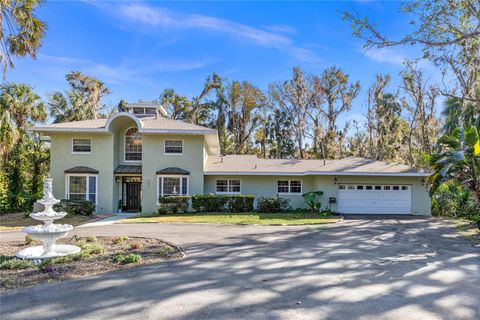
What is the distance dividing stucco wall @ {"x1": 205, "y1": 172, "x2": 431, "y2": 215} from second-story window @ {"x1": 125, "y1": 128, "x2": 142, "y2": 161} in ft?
15.3

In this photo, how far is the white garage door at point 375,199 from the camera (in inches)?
826

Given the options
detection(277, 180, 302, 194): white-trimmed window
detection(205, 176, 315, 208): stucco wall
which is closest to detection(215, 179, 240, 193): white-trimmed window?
detection(205, 176, 315, 208): stucco wall

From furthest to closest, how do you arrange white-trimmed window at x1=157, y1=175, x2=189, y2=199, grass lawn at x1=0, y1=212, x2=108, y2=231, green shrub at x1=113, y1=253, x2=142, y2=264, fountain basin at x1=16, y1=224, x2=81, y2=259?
white-trimmed window at x1=157, y1=175, x2=189, y2=199, grass lawn at x1=0, y1=212, x2=108, y2=231, fountain basin at x1=16, y1=224, x2=81, y2=259, green shrub at x1=113, y1=253, x2=142, y2=264

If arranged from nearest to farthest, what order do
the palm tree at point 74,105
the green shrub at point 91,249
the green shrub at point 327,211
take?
1. the green shrub at point 91,249
2. the green shrub at point 327,211
3. the palm tree at point 74,105

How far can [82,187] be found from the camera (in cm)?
2027

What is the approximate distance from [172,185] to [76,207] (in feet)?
17.7

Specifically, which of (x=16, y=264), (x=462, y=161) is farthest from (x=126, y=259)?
(x=462, y=161)

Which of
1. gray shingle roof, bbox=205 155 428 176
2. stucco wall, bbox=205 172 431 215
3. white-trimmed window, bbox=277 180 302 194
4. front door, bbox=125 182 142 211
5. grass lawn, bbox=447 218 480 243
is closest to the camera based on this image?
grass lawn, bbox=447 218 480 243

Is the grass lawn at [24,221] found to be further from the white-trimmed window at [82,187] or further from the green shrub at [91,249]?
the green shrub at [91,249]

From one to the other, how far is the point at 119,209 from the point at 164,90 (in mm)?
22565

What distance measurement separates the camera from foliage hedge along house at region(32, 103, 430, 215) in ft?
66.4

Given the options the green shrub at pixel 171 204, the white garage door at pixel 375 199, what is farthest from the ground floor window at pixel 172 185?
the white garage door at pixel 375 199

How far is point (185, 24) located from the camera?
16.2m

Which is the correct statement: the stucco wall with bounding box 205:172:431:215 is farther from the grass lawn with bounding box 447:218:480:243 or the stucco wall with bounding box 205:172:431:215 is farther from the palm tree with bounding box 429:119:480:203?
the palm tree with bounding box 429:119:480:203
